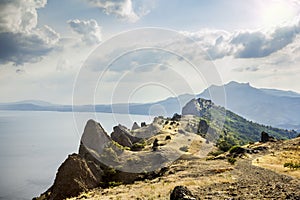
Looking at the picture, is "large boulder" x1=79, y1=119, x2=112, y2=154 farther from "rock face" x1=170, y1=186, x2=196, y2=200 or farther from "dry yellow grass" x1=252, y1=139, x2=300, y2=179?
"rock face" x1=170, y1=186, x2=196, y2=200

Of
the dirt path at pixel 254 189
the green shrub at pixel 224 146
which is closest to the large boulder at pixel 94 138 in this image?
the green shrub at pixel 224 146

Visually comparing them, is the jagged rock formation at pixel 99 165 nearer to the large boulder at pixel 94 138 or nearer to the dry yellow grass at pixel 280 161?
the large boulder at pixel 94 138

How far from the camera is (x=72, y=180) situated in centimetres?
5022

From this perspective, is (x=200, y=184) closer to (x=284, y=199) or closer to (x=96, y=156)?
(x=284, y=199)

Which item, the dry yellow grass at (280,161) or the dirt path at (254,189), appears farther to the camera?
the dry yellow grass at (280,161)

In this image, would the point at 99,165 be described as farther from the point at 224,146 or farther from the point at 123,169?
the point at 224,146

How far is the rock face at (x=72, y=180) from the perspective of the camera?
49281 millimetres

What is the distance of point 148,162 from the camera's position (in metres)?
68.2

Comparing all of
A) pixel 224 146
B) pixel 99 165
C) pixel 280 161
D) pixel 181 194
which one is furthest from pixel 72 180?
pixel 224 146

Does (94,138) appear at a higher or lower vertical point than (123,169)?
higher

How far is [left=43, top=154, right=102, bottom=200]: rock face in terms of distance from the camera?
49.3 meters

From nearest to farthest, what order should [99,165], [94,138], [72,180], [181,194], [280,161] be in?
[181,194], [72,180], [280,161], [99,165], [94,138]

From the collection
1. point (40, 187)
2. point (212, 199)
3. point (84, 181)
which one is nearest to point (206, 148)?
point (84, 181)

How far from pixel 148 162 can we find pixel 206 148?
3948 centimetres
